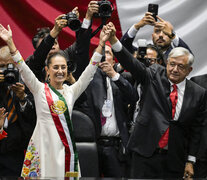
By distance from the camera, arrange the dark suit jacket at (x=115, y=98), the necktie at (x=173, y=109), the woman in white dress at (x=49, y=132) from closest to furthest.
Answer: the woman in white dress at (x=49, y=132)
the necktie at (x=173, y=109)
the dark suit jacket at (x=115, y=98)

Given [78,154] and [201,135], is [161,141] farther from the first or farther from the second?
[78,154]

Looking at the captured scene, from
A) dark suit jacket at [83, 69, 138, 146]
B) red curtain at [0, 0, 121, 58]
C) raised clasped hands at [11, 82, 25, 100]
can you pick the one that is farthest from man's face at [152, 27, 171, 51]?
raised clasped hands at [11, 82, 25, 100]

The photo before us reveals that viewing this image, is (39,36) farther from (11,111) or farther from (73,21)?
(11,111)

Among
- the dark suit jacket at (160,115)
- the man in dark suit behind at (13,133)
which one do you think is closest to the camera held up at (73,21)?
the dark suit jacket at (160,115)

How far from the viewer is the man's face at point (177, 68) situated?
3621mm

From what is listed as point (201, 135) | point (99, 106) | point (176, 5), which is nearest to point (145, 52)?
point (99, 106)

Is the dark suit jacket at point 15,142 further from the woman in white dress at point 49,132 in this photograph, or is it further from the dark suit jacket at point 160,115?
the dark suit jacket at point 160,115

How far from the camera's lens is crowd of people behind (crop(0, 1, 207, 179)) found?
3.36 metres

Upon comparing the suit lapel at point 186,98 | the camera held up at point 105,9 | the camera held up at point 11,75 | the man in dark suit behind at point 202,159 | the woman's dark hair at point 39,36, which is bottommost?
the man in dark suit behind at point 202,159

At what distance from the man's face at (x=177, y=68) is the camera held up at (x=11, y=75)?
112 cm

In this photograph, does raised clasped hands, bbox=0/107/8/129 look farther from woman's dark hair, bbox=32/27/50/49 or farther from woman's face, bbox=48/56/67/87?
woman's dark hair, bbox=32/27/50/49

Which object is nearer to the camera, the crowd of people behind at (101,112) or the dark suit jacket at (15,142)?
the crowd of people behind at (101,112)

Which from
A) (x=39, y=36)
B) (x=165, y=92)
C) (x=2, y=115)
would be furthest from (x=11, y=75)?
(x=165, y=92)

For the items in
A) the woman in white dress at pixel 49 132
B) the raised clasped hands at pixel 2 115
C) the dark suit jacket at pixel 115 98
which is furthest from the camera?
the dark suit jacket at pixel 115 98
